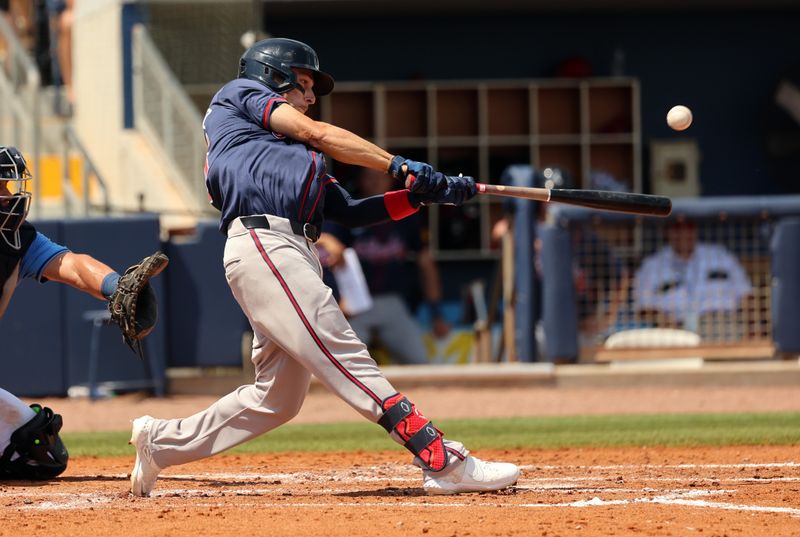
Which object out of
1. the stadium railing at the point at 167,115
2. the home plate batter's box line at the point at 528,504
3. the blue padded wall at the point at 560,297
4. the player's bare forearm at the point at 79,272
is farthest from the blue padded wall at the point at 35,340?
the home plate batter's box line at the point at 528,504

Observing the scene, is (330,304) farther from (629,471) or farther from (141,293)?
(629,471)

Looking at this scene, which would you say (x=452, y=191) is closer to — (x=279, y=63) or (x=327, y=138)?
(x=327, y=138)

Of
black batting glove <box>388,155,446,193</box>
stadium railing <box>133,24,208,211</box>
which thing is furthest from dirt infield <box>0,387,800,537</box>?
stadium railing <box>133,24,208,211</box>

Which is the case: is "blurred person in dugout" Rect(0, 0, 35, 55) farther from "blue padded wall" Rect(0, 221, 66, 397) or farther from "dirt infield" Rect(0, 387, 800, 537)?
"dirt infield" Rect(0, 387, 800, 537)

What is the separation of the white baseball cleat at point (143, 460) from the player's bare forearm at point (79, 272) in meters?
0.56

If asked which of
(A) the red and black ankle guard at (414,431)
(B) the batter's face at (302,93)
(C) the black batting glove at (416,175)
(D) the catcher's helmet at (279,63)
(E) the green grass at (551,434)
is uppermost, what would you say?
(D) the catcher's helmet at (279,63)

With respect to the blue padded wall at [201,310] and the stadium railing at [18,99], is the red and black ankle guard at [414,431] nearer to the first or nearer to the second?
the blue padded wall at [201,310]

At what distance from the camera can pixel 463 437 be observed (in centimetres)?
788

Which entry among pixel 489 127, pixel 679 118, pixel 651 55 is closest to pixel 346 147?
pixel 679 118

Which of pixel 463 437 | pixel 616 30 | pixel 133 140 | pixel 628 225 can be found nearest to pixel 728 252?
pixel 628 225

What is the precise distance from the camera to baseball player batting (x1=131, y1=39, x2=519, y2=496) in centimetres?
505

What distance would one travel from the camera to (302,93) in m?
5.49

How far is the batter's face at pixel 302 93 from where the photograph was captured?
544 centimetres

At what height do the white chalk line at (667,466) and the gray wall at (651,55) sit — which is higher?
the gray wall at (651,55)
